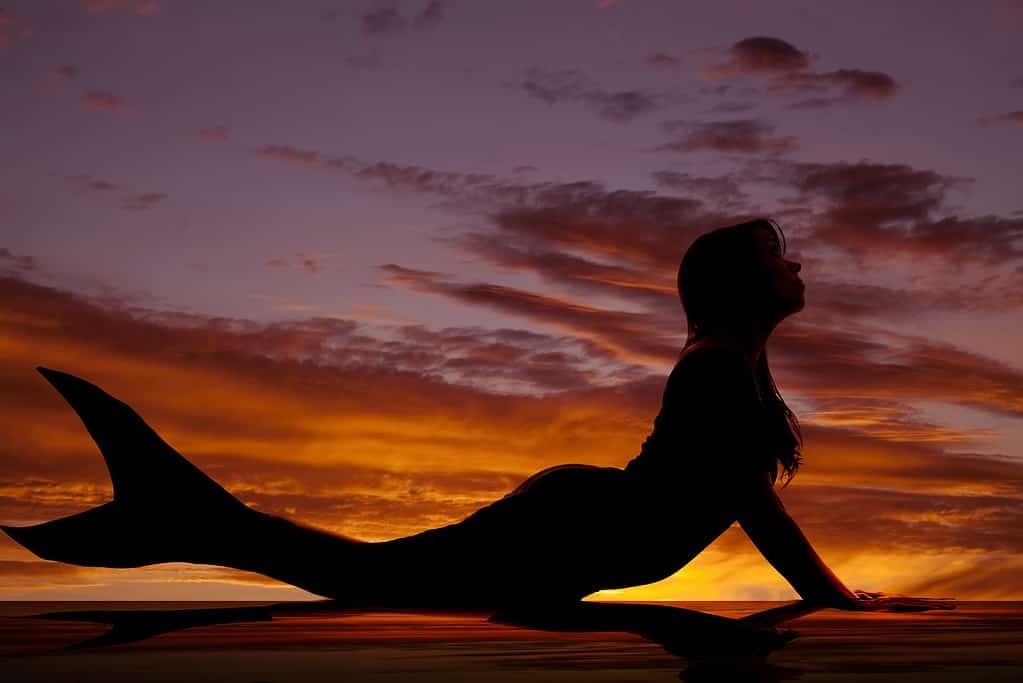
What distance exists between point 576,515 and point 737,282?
1501mm

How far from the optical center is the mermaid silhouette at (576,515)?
6.06 metres

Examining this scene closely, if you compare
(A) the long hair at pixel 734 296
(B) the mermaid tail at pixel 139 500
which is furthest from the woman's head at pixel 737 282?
(B) the mermaid tail at pixel 139 500

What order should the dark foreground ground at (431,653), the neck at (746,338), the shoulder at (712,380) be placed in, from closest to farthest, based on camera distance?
the dark foreground ground at (431,653)
the shoulder at (712,380)
the neck at (746,338)

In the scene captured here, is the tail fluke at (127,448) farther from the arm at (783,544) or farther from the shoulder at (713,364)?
the arm at (783,544)

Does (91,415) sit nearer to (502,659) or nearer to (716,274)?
(502,659)

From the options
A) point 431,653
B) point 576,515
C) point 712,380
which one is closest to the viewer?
point 431,653

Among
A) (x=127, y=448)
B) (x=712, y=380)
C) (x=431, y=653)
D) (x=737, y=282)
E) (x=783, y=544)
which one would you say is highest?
(x=737, y=282)

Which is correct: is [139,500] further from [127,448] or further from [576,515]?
[576,515]

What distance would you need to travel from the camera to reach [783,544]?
239 inches

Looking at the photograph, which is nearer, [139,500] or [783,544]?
[783,544]

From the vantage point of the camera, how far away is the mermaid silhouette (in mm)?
6062

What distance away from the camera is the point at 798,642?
5848mm

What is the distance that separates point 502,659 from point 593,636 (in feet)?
3.52

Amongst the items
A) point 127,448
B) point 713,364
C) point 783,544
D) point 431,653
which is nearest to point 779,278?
point 713,364
